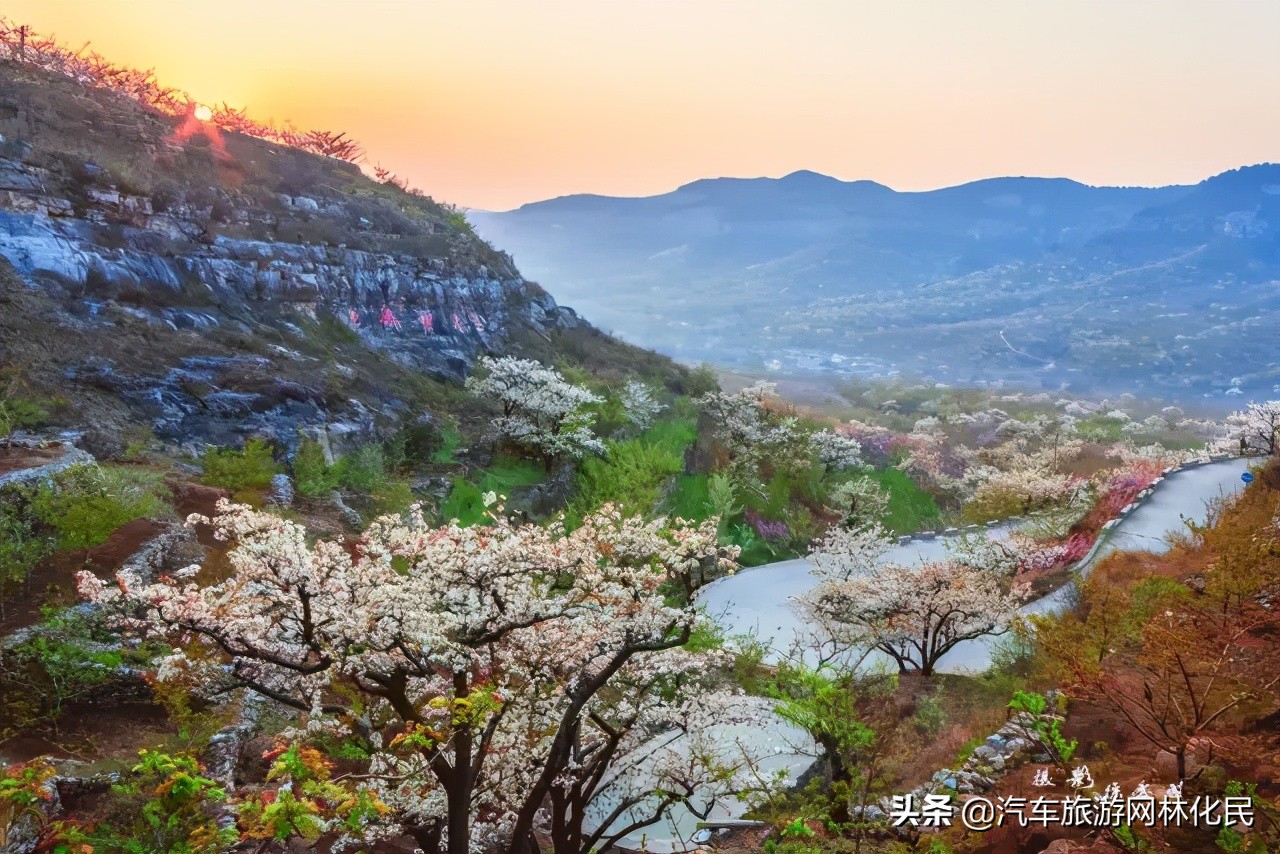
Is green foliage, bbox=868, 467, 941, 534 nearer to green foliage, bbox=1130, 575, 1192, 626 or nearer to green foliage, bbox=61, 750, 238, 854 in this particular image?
green foliage, bbox=1130, 575, 1192, 626

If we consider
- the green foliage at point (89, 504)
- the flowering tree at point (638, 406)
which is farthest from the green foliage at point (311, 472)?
the flowering tree at point (638, 406)

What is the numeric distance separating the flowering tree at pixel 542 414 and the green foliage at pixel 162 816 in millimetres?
13506

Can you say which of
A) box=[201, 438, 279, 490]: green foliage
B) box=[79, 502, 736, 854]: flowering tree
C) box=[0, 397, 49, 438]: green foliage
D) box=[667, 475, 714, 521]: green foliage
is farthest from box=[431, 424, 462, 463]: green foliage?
box=[79, 502, 736, 854]: flowering tree

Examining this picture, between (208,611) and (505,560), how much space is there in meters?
2.38

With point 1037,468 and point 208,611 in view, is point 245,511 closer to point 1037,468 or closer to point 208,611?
point 208,611

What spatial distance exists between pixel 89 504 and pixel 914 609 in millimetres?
12635

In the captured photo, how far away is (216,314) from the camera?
21594 mm

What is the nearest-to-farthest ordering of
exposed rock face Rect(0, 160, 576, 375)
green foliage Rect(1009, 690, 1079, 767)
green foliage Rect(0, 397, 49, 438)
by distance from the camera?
green foliage Rect(1009, 690, 1079, 767) → green foliage Rect(0, 397, 49, 438) → exposed rock face Rect(0, 160, 576, 375)

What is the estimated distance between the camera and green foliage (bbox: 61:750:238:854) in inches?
177

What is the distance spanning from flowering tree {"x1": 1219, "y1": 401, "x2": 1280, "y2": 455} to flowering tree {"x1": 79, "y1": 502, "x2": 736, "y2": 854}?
960 inches

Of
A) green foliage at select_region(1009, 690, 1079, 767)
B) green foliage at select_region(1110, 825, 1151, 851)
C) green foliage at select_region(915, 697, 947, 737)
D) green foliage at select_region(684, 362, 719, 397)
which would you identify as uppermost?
green foliage at select_region(684, 362, 719, 397)

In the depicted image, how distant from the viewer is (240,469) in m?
14.2

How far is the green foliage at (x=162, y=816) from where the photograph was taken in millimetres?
4484

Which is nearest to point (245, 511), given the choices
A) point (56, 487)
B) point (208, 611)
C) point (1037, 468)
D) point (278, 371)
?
point (208, 611)
